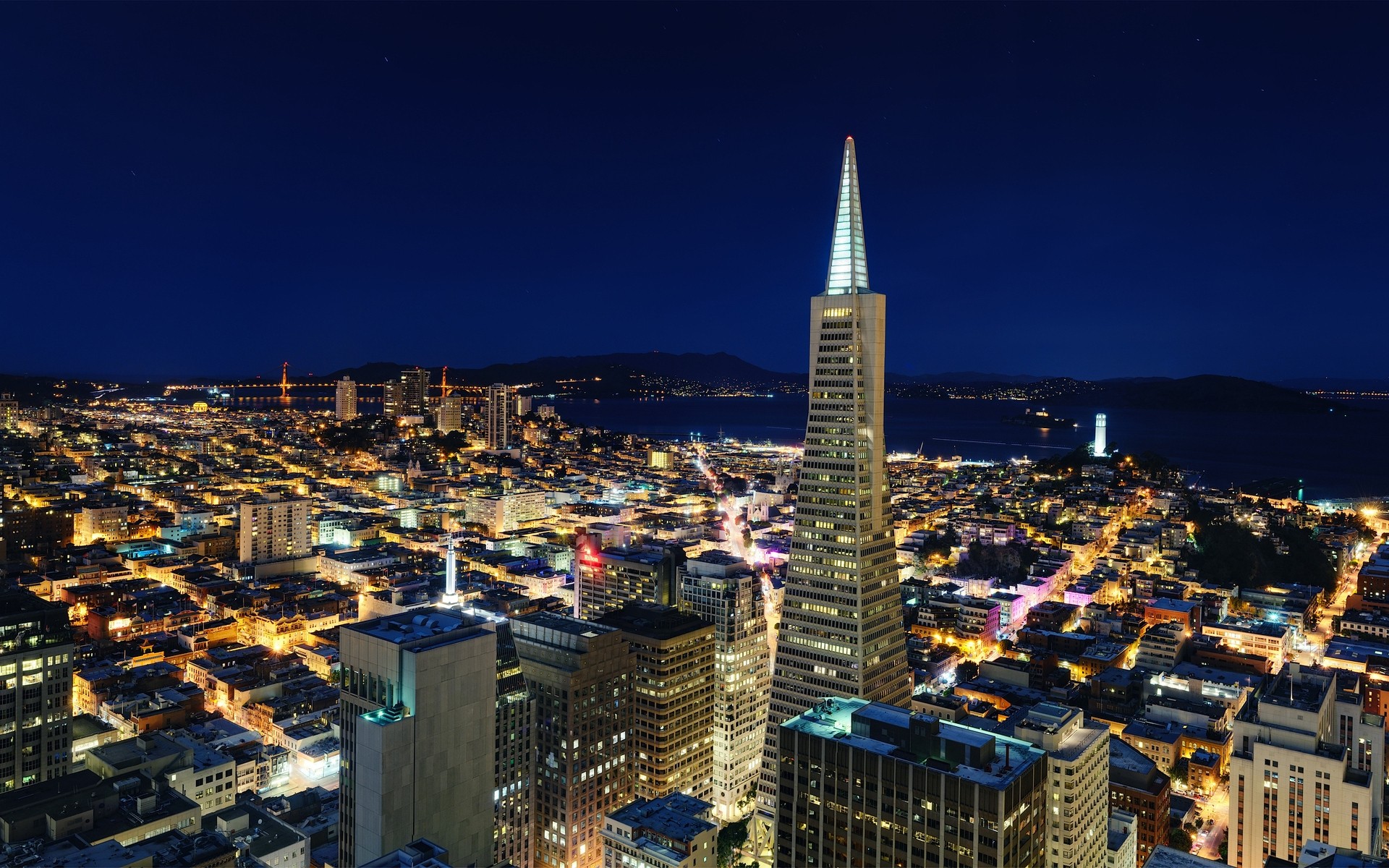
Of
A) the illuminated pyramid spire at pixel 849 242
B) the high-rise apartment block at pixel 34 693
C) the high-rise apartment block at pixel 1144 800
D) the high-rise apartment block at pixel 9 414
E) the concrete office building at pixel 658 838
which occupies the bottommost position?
the high-rise apartment block at pixel 1144 800

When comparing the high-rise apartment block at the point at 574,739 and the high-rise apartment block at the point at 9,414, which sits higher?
the high-rise apartment block at the point at 9,414

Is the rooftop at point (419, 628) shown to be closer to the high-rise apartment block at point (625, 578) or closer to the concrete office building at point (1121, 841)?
the concrete office building at point (1121, 841)

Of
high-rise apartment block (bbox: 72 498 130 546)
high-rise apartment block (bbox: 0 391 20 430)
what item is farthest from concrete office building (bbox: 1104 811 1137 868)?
high-rise apartment block (bbox: 0 391 20 430)

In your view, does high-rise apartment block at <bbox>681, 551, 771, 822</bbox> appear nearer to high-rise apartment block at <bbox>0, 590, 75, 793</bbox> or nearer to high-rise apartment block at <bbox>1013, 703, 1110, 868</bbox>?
high-rise apartment block at <bbox>1013, 703, 1110, 868</bbox>

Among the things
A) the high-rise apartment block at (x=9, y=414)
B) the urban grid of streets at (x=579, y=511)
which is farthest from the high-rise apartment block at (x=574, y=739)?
the high-rise apartment block at (x=9, y=414)

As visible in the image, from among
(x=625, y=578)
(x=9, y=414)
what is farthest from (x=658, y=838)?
(x=9, y=414)
